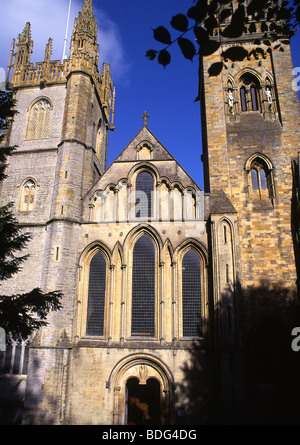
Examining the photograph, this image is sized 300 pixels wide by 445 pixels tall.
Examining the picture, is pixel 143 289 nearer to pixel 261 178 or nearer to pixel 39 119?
pixel 261 178

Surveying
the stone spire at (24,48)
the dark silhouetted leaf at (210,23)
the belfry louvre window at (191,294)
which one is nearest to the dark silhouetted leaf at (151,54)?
the dark silhouetted leaf at (210,23)

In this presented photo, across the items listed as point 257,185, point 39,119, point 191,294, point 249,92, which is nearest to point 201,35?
point 191,294

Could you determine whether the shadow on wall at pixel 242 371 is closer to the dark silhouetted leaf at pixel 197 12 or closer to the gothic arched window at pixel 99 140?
the dark silhouetted leaf at pixel 197 12

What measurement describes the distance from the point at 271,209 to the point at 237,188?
5.72ft

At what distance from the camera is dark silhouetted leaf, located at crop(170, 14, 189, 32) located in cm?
408

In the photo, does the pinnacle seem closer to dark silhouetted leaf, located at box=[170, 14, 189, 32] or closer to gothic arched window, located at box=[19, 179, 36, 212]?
gothic arched window, located at box=[19, 179, 36, 212]

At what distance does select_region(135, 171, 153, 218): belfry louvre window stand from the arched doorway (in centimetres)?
691

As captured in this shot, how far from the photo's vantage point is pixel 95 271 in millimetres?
15211

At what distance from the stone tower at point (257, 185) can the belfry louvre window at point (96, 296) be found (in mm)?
4844

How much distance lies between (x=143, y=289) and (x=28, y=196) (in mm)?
7370

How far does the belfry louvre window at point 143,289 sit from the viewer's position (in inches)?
559

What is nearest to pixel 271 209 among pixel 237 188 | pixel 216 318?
pixel 237 188
